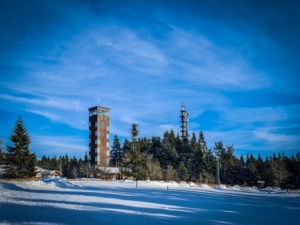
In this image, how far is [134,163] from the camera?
134 ft

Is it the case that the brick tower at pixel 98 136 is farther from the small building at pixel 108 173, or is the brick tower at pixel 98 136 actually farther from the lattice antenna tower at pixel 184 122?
the lattice antenna tower at pixel 184 122

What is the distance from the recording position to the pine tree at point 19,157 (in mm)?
45719

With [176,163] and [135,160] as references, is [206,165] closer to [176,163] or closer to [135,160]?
[176,163]

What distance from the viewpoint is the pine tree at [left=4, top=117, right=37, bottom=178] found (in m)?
45.7

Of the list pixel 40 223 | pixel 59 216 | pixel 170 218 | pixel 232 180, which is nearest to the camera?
pixel 40 223

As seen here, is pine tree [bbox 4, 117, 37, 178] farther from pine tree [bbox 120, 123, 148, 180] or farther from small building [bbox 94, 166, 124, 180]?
small building [bbox 94, 166, 124, 180]

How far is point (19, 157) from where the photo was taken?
4591 centimetres

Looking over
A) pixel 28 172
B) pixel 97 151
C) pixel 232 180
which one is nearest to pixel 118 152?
pixel 97 151

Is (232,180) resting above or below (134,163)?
below

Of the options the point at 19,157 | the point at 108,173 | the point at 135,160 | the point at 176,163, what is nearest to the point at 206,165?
the point at 176,163

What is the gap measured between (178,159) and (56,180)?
5327 centimetres

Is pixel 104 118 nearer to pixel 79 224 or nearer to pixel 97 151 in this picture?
pixel 97 151

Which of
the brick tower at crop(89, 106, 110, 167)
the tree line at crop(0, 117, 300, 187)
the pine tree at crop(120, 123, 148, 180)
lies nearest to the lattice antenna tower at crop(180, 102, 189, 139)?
the tree line at crop(0, 117, 300, 187)

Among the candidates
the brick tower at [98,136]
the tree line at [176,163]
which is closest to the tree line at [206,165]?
the tree line at [176,163]
